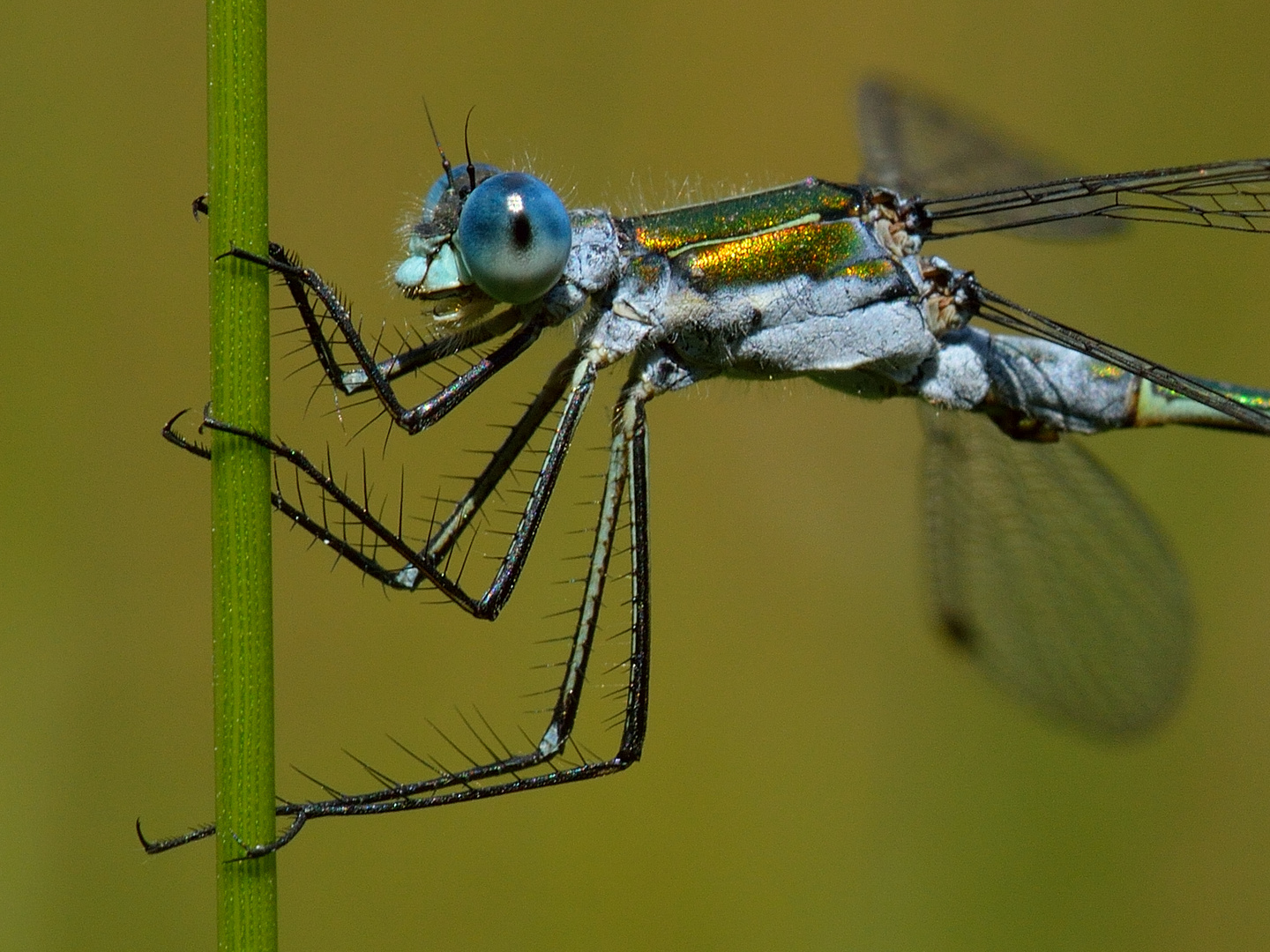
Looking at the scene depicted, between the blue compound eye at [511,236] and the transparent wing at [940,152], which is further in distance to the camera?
the transparent wing at [940,152]

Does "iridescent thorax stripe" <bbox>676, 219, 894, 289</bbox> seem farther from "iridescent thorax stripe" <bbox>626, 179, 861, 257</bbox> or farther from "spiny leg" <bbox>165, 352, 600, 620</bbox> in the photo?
"spiny leg" <bbox>165, 352, 600, 620</bbox>

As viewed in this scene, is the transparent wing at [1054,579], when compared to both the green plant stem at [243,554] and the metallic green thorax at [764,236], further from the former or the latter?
the green plant stem at [243,554]

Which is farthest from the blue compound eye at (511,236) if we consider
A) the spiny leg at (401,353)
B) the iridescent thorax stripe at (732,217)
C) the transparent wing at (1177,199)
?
the transparent wing at (1177,199)

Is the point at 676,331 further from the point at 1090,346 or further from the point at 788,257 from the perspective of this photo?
the point at 1090,346

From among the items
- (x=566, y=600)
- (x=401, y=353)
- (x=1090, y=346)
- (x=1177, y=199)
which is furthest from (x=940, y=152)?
(x=401, y=353)

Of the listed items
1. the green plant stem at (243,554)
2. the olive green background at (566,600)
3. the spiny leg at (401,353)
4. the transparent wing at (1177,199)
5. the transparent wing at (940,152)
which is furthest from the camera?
the olive green background at (566,600)

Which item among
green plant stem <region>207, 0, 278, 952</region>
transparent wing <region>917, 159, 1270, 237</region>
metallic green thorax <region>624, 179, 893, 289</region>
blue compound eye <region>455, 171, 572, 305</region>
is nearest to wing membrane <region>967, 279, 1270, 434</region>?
transparent wing <region>917, 159, 1270, 237</region>

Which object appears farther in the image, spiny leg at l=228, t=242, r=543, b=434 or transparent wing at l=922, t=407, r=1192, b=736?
transparent wing at l=922, t=407, r=1192, b=736

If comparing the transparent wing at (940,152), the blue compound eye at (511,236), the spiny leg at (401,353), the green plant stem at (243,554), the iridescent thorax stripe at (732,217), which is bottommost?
the green plant stem at (243,554)
